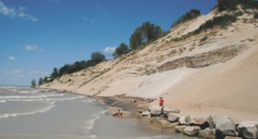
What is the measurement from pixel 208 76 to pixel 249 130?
11.8 metres

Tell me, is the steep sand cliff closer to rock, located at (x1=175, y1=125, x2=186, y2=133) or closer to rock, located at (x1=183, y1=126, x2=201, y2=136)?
rock, located at (x1=183, y1=126, x2=201, y2=136)

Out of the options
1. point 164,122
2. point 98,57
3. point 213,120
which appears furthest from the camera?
point 98,57

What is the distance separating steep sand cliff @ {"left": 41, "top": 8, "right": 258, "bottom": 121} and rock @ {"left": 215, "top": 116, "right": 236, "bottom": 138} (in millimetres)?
2387

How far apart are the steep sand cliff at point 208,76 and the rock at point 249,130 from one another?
268cm

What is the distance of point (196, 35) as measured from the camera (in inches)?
1228

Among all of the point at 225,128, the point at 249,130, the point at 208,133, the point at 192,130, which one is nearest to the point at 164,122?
the point at 192,130

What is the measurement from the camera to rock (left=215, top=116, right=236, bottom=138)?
7.89 meters

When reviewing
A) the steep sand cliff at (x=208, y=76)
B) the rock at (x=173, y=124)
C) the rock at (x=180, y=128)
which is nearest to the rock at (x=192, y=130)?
the rock at (x=180, y=128)

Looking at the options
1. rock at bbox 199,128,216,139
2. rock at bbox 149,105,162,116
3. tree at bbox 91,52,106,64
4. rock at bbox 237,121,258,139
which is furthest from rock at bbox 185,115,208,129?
tree at bbox 91,52,106,64

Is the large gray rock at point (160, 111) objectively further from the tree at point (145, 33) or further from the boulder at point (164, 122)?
the tree at point (145, 33)

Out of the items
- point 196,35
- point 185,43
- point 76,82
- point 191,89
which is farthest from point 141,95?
point 76,82

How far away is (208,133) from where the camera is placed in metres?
8.54

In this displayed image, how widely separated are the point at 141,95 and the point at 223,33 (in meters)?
13.0

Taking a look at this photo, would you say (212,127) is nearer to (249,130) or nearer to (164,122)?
(249,130)
